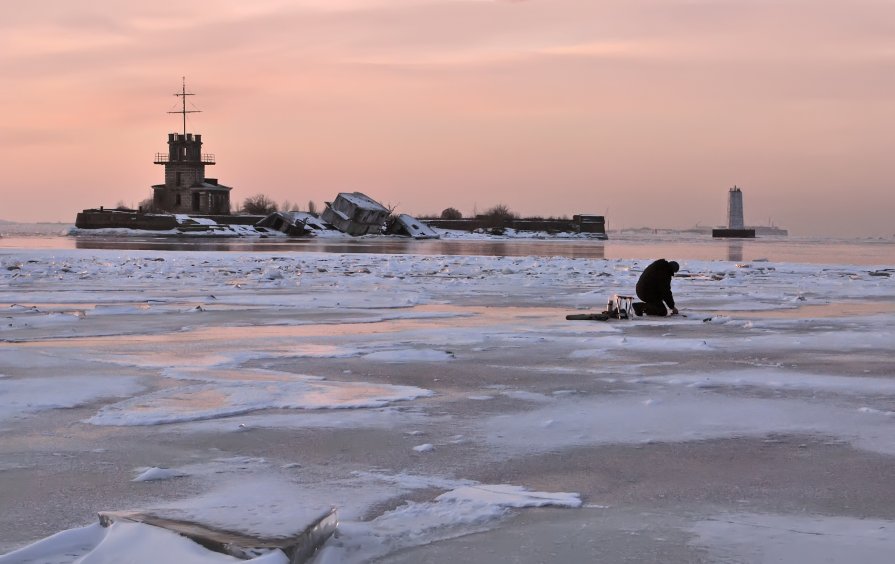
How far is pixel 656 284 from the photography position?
43.3ft

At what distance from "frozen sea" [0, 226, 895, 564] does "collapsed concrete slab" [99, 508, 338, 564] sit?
55 millimetres

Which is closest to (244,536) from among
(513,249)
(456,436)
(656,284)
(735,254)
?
(456,436)

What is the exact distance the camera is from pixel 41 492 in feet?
14.1

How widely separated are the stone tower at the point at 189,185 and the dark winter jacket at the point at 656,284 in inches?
3180

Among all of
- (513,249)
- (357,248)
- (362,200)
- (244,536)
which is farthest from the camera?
(362,200)

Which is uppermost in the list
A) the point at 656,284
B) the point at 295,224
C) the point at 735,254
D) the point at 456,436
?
the point at 295,224

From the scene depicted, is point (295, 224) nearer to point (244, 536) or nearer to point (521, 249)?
point (521, 249)

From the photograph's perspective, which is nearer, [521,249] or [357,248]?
[357,248]

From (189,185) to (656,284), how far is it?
81884mm

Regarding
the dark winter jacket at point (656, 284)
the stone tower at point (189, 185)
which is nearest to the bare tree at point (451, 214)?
the stone tower at point (189, 185)

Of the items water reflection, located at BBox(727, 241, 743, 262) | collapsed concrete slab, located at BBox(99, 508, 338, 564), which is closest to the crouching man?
collapsed concrete slab, located at BBox(99, 508, 338, 564)

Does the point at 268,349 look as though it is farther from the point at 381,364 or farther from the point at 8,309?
the point at 8,309

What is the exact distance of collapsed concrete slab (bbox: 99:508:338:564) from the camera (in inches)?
127

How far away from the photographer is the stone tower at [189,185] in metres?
90.1
